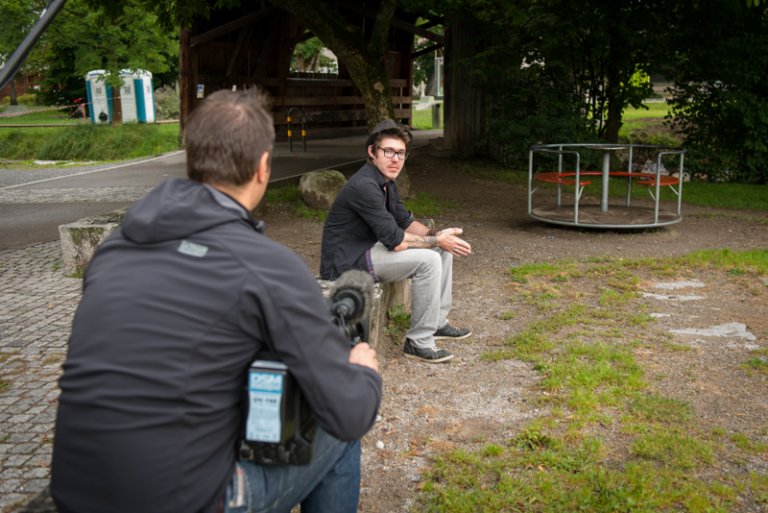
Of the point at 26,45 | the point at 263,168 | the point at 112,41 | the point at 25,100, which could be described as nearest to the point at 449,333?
the point at 26,45

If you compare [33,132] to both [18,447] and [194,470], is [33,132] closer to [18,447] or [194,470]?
[18,447]

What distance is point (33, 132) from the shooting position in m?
26.2

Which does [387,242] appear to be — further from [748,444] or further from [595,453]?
[748,444]

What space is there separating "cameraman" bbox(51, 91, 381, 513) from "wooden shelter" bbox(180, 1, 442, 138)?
1426 centimetres

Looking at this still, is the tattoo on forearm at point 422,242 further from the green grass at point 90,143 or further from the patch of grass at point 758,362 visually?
the green grass at point 90,143

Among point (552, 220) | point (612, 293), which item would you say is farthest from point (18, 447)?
point (552, 220)

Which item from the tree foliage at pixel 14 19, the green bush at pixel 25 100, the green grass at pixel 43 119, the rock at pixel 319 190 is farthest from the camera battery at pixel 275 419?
the green bush at pixel 25 100

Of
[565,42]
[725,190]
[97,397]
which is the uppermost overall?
[565,42]

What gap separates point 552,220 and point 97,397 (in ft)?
27.1

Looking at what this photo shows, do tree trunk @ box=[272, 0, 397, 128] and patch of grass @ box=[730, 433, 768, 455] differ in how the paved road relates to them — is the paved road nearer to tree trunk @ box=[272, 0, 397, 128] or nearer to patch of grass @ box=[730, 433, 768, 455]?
tree trunk @ box=[272, 0, 397, 128]

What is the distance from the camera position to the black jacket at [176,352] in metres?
1.84

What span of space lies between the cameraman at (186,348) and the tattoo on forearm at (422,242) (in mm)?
3281

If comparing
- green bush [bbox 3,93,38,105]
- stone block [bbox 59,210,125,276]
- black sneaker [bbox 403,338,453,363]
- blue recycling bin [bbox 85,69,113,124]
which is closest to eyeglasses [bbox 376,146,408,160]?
black sneaker [bbox 403,338,453,363]

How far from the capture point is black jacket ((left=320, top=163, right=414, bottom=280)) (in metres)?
5.02
